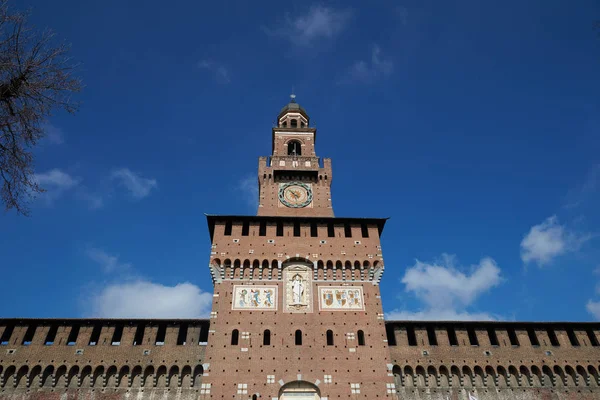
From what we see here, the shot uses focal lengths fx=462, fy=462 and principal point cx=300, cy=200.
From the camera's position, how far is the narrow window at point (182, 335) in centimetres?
2962

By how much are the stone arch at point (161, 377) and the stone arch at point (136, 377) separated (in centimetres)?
93

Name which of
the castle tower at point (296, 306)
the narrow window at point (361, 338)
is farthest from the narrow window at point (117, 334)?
the narrow window at point (361, 338)

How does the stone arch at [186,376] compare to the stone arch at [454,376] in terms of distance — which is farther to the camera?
the stone arch at [454,376]

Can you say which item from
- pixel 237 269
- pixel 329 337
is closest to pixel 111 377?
pixel 237 269

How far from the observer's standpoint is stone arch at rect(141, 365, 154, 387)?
28.0 m

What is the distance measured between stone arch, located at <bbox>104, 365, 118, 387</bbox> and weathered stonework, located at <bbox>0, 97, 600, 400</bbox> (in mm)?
81

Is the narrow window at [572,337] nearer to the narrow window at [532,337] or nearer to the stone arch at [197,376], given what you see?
the narrow window at [532,337]

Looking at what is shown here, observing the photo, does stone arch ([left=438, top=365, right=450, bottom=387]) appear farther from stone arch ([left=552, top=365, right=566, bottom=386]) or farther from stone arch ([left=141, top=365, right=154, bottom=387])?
stone arch ([left=141, top=365, right=154, bottom=387])

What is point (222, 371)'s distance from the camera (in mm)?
24922

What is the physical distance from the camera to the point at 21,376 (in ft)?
90.9

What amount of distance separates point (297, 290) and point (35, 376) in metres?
16.6

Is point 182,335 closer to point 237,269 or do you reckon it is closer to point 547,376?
point 237,269

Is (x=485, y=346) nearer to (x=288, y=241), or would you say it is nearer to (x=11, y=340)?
(x=288, y=241)

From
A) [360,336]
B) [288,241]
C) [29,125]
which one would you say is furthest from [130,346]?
[29,125]
